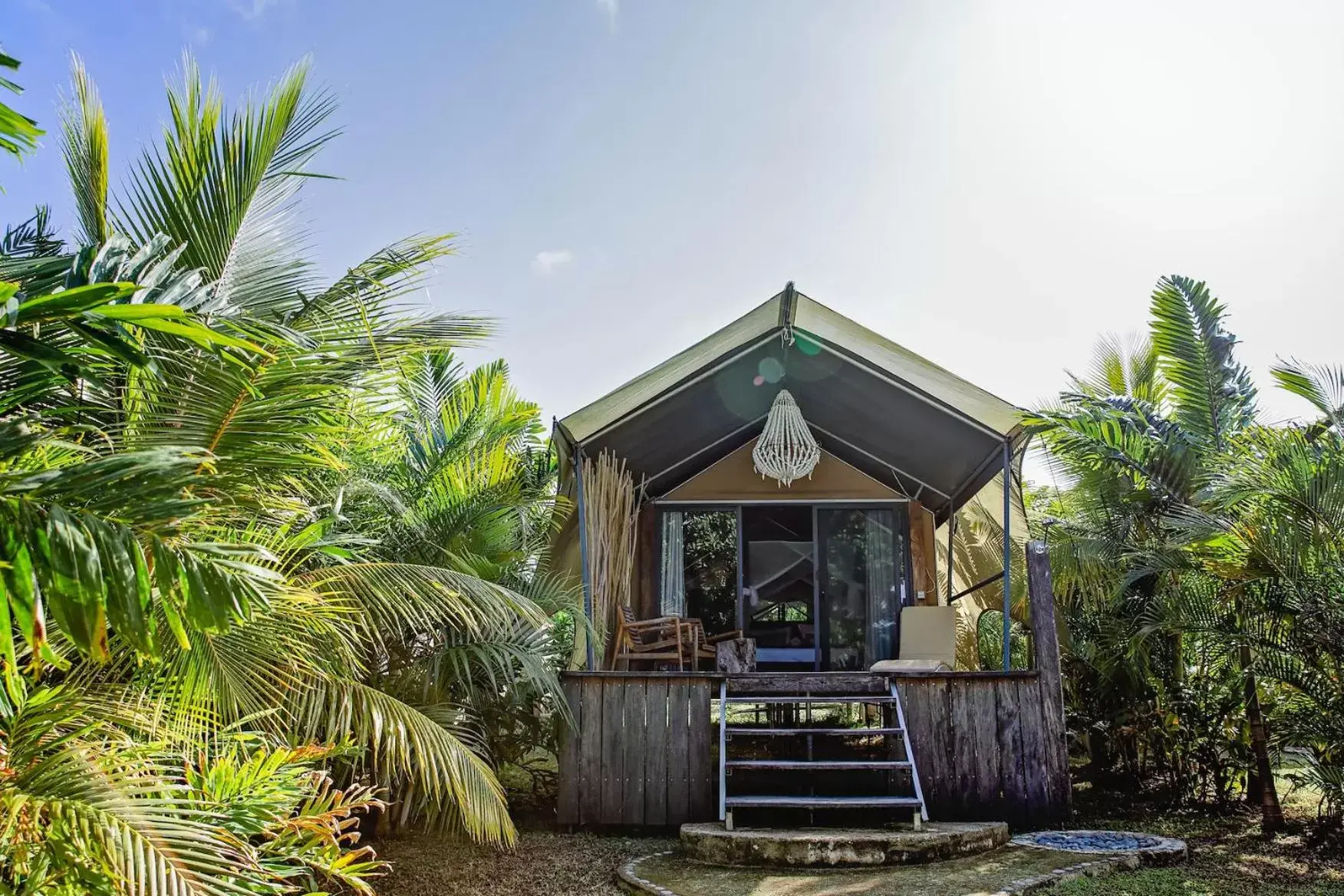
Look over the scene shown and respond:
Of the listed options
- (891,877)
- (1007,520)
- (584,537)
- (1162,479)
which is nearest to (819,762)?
(891,877)

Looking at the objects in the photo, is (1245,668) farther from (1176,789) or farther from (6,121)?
(6,121)

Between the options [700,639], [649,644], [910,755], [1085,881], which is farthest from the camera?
[700,639]

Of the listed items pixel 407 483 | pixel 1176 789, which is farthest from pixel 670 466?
pixel 1176 789

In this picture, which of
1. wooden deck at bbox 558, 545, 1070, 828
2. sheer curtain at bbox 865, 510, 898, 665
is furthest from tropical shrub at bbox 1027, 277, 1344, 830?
sheer curtain at bbox 865, 510, 898, 665

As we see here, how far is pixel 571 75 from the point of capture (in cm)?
850

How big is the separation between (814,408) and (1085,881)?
16.5ft

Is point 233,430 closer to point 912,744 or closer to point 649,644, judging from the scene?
point 912,744

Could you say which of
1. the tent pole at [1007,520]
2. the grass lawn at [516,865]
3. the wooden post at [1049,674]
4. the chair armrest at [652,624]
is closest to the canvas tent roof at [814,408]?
the tent pole at [1007,520]

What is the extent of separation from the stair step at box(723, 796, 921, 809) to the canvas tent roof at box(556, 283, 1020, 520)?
2813mm

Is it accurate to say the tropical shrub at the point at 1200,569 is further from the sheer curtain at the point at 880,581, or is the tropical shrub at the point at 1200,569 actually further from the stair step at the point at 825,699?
the stair step at the point at 825,699

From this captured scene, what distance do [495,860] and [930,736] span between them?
292 centimetres

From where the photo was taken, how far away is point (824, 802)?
5.25 meters

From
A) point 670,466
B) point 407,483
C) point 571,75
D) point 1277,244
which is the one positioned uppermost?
point 571,75

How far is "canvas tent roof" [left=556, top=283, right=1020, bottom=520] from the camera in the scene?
21.9 ft
